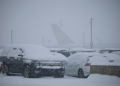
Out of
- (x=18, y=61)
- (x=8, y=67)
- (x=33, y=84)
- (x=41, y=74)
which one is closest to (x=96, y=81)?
(x=33, y=84)

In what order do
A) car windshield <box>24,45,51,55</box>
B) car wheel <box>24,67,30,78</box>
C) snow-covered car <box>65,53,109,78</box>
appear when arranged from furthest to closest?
car windshield <box>24,45,51,55</box> → snow-covered car <box>65,53,109,78</box> → car wheel <box>24,67,30,78</box>

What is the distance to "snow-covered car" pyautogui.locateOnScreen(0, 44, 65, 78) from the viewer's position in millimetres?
10719

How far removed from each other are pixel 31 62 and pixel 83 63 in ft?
9.61

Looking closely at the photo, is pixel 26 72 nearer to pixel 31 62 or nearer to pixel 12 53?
pixel 31 62

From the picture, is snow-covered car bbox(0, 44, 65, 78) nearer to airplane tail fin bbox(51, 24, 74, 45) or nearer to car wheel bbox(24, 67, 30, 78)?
car wheel bbox(24, 67, 30, 78)

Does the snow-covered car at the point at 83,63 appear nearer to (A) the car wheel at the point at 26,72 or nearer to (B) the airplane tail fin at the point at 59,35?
(A) the car wheel at the point at 26,72

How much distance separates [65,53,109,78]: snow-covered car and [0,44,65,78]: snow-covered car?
47.1 inches

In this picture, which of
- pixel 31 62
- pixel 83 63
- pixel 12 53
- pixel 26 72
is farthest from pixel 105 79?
pixel 12 53

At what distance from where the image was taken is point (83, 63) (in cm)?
1185

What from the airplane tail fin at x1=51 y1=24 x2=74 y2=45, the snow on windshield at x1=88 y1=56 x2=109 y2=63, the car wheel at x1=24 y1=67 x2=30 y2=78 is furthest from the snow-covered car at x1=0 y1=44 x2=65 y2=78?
the airplane tail fin at x1=51 y1=24 x2=74 y2=45

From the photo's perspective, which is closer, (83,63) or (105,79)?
(105,79)

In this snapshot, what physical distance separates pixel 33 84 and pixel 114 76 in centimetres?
313

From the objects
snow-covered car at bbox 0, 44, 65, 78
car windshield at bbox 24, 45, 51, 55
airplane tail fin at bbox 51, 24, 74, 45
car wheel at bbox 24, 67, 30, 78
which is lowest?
car wheel at bbox 24, 67, 30, 78

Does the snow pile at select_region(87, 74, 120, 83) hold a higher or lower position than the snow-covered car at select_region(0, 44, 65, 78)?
lower
